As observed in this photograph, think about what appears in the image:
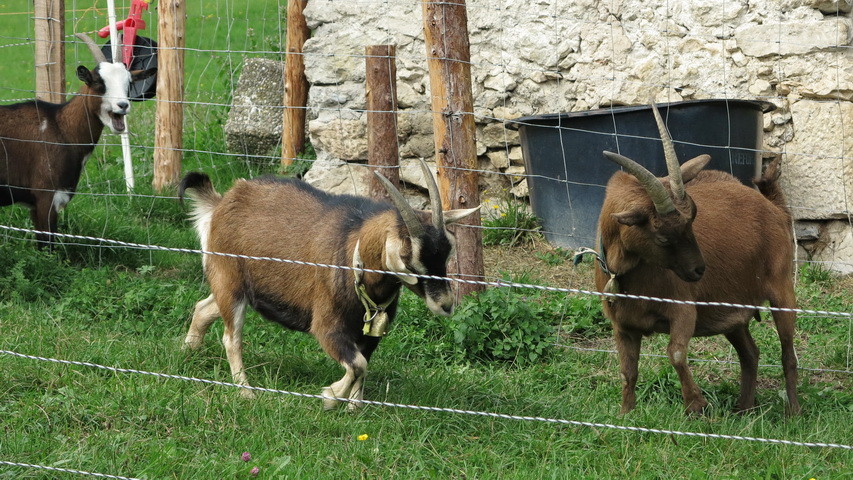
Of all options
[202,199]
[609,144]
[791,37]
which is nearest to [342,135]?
[609,144]

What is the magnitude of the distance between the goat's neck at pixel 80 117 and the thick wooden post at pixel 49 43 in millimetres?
156

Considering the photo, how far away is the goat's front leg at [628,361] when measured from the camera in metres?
4.94

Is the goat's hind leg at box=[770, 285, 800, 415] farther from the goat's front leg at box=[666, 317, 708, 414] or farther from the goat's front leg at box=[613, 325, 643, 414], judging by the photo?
the goat's front leg at box=[613, 325, 643, 414]

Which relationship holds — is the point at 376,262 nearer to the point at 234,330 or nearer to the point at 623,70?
the point at 234,330

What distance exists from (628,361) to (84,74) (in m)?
5.06

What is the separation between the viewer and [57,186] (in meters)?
7.41

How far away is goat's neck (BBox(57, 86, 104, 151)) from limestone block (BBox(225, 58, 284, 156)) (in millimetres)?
1677

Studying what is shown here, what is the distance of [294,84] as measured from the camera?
8.86 metres

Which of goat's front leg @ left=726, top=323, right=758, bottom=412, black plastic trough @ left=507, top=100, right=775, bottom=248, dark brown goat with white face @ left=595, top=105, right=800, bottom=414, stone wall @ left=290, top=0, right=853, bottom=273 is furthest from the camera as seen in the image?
stone wall @ left=290, top=0, right=853, bottom=273

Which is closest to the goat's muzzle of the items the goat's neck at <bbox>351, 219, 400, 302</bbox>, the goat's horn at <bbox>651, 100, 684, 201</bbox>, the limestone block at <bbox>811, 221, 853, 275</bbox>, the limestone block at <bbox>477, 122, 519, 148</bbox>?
the limestone block at <bbox>477, 122, 519, 148</bbox>

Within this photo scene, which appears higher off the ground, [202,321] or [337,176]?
[337,176]

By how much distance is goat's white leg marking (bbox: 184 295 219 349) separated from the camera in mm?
5480

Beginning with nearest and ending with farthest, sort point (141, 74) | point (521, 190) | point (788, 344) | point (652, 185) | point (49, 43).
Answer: point (652, 185) → point (788, 344) → point (49, 43) → point (141, 74) → point (521, 190)

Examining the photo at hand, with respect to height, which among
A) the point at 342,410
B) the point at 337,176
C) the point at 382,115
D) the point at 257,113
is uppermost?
the point at 257,113
